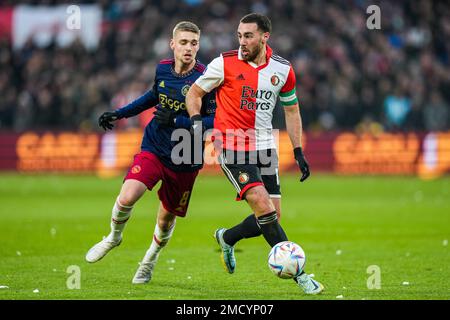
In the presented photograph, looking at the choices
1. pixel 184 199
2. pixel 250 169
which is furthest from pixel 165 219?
pixel 250 169

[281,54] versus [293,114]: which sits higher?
[281,54]

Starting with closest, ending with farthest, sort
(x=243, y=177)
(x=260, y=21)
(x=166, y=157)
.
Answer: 1. (x=243, y=177)
2. (x=260, y=21)
3. (x=166, y=157)

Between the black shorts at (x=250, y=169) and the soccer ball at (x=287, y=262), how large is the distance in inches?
28.7

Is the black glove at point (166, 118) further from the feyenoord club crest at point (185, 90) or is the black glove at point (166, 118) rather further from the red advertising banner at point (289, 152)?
the red advertising banner at point (289, 152)

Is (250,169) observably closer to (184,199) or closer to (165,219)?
(184,199)

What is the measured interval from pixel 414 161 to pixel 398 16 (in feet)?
21.0

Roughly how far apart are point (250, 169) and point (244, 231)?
98 centimetres

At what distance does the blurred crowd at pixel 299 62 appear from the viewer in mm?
27312

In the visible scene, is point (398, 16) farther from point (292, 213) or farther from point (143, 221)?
point (143, 221)

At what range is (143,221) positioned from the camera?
55.1 feet

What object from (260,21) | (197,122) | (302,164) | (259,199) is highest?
(260,21)

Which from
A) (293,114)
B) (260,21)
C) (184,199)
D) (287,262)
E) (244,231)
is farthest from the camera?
(184,199)

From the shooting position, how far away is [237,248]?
13.1m
